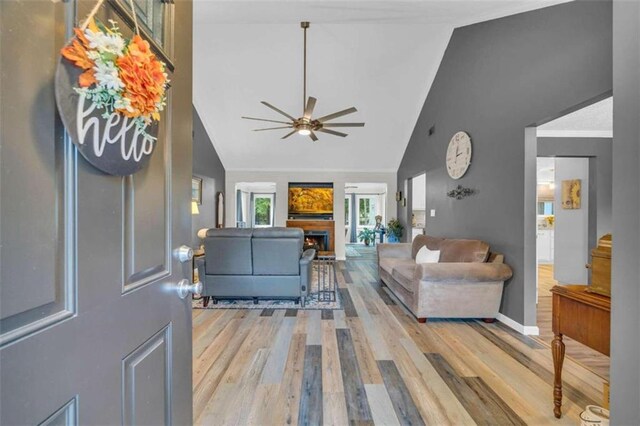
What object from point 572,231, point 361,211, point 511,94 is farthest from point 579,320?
point 361,211

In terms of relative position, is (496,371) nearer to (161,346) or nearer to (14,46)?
(161,346)

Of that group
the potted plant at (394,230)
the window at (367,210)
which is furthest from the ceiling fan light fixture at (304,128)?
the window at (367,210)

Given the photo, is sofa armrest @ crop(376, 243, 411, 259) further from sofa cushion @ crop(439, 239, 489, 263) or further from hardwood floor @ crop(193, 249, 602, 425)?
hardwood floor @ crop(193, 249, 602, 425)

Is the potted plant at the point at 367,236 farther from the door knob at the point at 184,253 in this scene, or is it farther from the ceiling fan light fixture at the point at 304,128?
the door knob at the point at 184,253

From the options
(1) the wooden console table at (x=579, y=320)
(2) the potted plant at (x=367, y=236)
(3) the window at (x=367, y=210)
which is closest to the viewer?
(1) the wooden console table at (x=579, y=320)

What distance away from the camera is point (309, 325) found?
10.1 feet

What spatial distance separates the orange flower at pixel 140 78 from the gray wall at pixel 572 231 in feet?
19.4

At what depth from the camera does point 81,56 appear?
0.54 meters

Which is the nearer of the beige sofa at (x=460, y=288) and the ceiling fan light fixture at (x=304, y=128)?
the beige sofa at (x=460, y=288)

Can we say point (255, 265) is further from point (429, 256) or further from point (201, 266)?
point (429, 256)

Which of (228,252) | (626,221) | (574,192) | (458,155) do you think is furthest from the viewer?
(574,192)

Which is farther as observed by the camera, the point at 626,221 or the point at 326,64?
the point at 326,64

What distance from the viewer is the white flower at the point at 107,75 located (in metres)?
0.57

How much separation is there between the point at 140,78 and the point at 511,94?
11.7 feet
